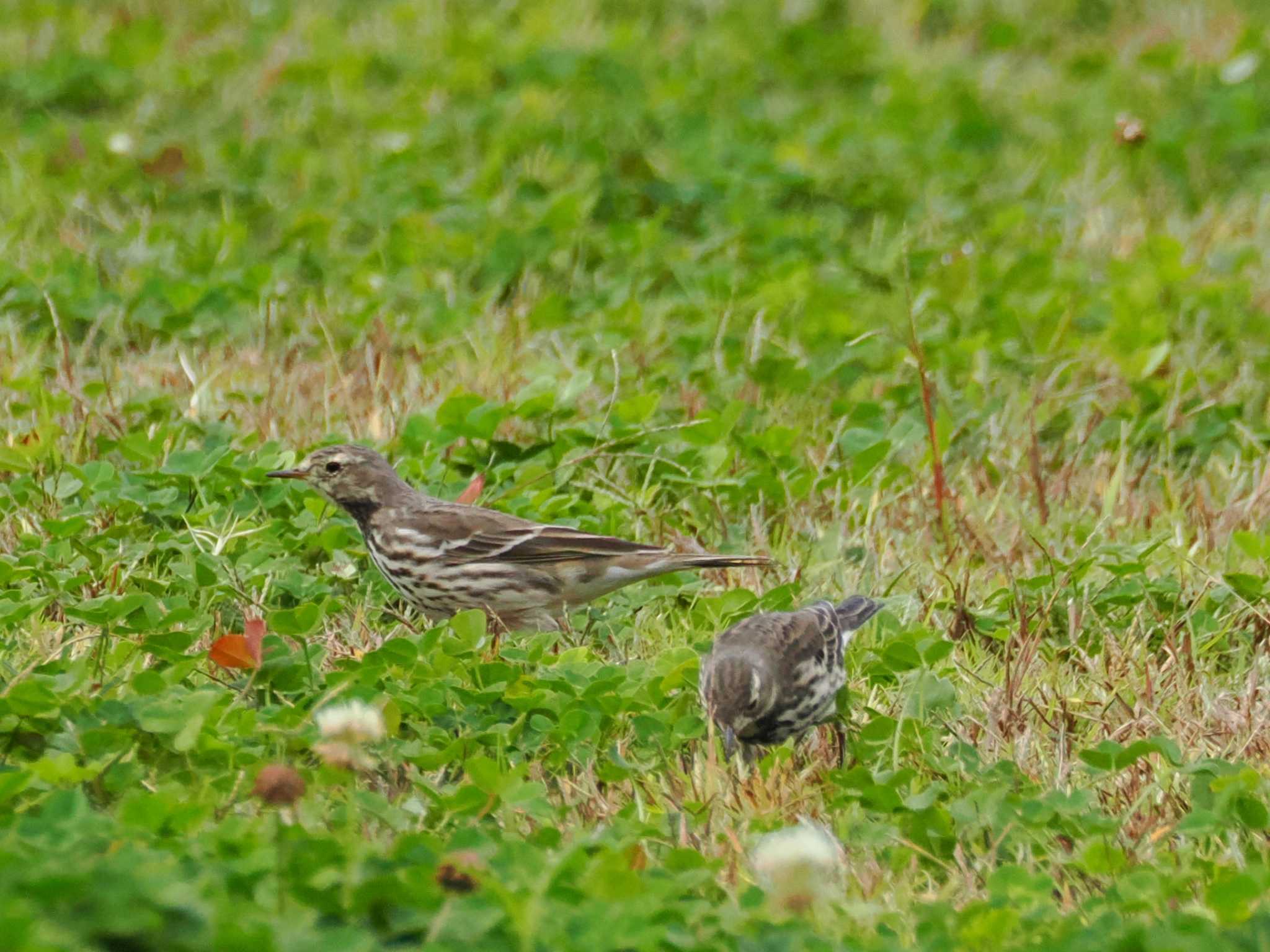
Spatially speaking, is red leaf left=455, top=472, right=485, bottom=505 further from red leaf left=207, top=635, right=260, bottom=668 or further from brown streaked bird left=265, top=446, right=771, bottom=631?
red leaf left=207, top=635, right=260, bottom=668

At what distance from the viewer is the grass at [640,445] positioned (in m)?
3.79

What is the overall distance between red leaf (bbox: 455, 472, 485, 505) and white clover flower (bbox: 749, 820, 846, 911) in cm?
260

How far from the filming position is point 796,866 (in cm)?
338

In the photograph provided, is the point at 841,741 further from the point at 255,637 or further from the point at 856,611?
the point at 255,637

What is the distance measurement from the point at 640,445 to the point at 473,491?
2.08ft

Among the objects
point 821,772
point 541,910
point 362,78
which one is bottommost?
point 362,78

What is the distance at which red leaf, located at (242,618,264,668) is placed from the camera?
4.62 meters

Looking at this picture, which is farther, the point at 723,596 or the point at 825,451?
the point at 825,451

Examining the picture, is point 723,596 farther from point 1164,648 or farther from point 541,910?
point 541,910

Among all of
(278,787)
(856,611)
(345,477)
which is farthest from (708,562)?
(278,787)

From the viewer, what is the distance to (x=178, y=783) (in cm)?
414

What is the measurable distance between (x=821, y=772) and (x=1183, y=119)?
22.3 ft

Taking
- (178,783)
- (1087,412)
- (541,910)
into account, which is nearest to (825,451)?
(1087,412)

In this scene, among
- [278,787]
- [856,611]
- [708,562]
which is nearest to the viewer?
[278,787]
